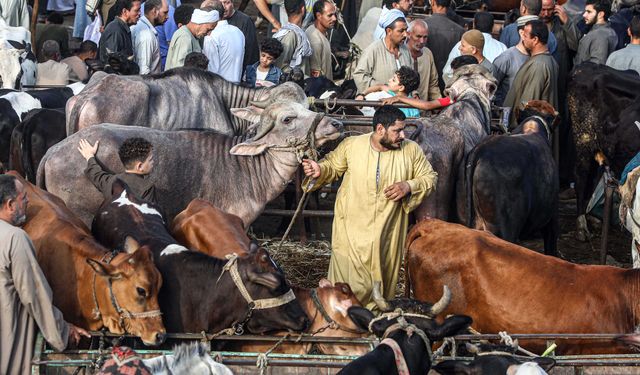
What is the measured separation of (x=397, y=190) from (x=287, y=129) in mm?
1709

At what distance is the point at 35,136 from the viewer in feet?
40.4

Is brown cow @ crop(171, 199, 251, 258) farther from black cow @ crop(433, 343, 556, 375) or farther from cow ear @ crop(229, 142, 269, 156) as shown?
black cow @ crop(433, 343, 556, 375)

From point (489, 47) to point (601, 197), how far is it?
2255 mm

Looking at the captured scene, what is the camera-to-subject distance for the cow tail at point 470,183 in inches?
443

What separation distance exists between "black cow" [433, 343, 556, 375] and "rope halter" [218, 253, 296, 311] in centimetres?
124

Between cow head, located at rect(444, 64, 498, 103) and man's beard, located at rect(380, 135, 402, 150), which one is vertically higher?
man's beard, located at rect(380, 135, 402, 150)

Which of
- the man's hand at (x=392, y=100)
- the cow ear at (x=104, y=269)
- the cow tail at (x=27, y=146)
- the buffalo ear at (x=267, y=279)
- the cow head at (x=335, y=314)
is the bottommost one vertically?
the cow tail at (x=27, y=146)

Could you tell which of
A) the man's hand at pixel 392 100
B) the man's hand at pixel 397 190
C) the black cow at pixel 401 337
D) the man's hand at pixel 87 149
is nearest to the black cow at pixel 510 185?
the man's hand at pixel 392 100

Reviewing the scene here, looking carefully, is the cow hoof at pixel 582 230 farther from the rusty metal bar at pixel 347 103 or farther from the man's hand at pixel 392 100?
the man's hand at pixel 392 100

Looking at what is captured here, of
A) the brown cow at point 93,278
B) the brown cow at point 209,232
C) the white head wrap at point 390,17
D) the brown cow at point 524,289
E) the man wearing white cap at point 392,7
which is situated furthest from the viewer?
the man wearing white cap at point 392,7

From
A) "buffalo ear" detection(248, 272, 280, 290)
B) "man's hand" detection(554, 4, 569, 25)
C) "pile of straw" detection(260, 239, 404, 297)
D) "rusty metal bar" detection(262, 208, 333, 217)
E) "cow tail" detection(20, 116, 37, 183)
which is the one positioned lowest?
"pile of straw" detection(260, 239, 404, 297)

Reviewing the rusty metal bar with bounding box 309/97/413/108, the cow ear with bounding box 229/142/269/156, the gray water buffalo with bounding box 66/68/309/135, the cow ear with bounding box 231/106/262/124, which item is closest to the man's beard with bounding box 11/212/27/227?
the cow ear with bounding box 229/142/269/156

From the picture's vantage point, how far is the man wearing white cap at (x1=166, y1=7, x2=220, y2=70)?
1323cm

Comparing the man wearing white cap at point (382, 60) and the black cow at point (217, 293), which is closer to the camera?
the black cow at point (217, 293)
